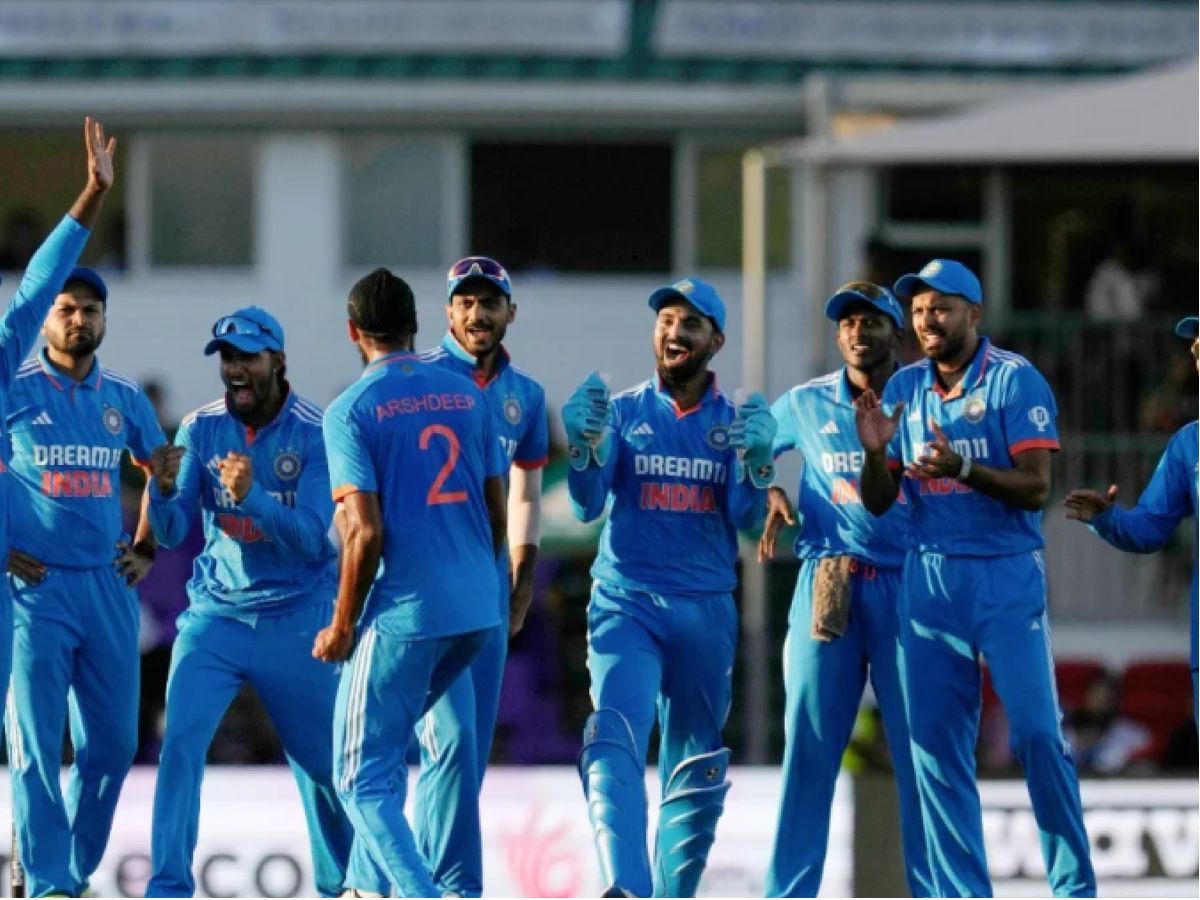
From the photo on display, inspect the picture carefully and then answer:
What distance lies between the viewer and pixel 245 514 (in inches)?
387

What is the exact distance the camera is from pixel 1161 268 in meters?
21.0

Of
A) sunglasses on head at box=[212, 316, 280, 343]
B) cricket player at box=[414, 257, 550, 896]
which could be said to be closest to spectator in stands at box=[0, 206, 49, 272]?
cricket player at box=[414, 257, 550, 896]

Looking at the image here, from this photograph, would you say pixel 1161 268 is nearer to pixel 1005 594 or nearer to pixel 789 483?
pixel 789 483

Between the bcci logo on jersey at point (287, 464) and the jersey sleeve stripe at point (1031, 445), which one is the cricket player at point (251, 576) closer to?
the bcci logo on jersey at point (287, 464)

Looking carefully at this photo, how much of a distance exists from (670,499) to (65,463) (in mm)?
2244

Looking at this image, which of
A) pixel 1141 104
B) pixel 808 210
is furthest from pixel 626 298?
pixel 1141 104

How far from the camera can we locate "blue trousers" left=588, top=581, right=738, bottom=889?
987 centimetres

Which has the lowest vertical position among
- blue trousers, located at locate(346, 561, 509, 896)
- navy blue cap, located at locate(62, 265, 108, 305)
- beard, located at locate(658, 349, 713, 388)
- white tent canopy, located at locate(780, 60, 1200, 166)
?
blue trousers, located at locate(346, 561, 509, 896)

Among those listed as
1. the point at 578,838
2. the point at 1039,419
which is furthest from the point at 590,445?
the point at 578,838

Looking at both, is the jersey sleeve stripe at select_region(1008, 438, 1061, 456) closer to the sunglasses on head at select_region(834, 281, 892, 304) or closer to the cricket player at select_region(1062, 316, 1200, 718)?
the cricket player at select_region(1062, 316, 1200, 718)

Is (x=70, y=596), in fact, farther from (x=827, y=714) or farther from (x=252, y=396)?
(x=827, y=714)

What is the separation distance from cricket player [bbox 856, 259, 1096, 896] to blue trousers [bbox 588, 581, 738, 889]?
28.2 inches

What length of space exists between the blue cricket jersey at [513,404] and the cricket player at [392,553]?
1116 millimetres

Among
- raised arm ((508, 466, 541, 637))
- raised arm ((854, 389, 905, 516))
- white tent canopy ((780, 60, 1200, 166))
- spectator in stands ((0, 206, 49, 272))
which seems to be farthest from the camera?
spectator in stands ((0, 206, 49, 272))
